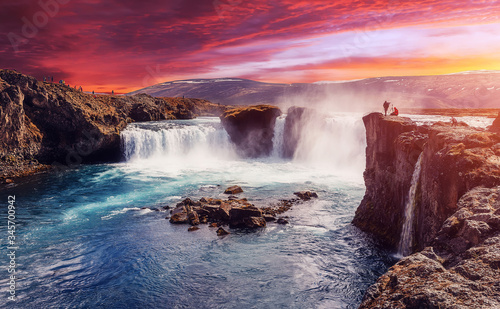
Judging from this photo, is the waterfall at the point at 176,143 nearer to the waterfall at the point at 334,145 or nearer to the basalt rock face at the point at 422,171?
the waterfall at the point at 334,145

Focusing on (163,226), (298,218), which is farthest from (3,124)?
(298,218)

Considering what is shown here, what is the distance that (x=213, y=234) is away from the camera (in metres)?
20.6

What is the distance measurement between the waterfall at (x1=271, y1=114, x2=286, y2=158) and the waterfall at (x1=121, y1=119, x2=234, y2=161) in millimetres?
7903

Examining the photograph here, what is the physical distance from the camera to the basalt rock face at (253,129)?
176ft

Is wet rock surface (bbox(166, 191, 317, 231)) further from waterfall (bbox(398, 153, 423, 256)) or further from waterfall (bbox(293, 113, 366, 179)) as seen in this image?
waterfall (bbox(293, 113, 366, 179))

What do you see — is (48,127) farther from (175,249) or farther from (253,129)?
(175,249)

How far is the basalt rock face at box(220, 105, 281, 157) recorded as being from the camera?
53.8 meters

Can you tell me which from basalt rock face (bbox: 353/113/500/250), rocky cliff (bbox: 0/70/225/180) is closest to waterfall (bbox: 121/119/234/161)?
rocky cliff (bbox: 0/70/225/180)

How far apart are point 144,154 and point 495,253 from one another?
49443 millimetres

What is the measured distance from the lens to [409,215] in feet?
49.4

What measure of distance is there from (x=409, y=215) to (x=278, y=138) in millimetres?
39781

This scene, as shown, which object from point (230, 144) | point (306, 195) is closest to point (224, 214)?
point (306, 195)

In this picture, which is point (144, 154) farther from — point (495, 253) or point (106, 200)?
point (495, 253)

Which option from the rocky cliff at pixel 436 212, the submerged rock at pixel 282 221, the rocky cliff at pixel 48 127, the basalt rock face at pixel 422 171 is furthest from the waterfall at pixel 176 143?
the rocky cliff at pixel 436 212
